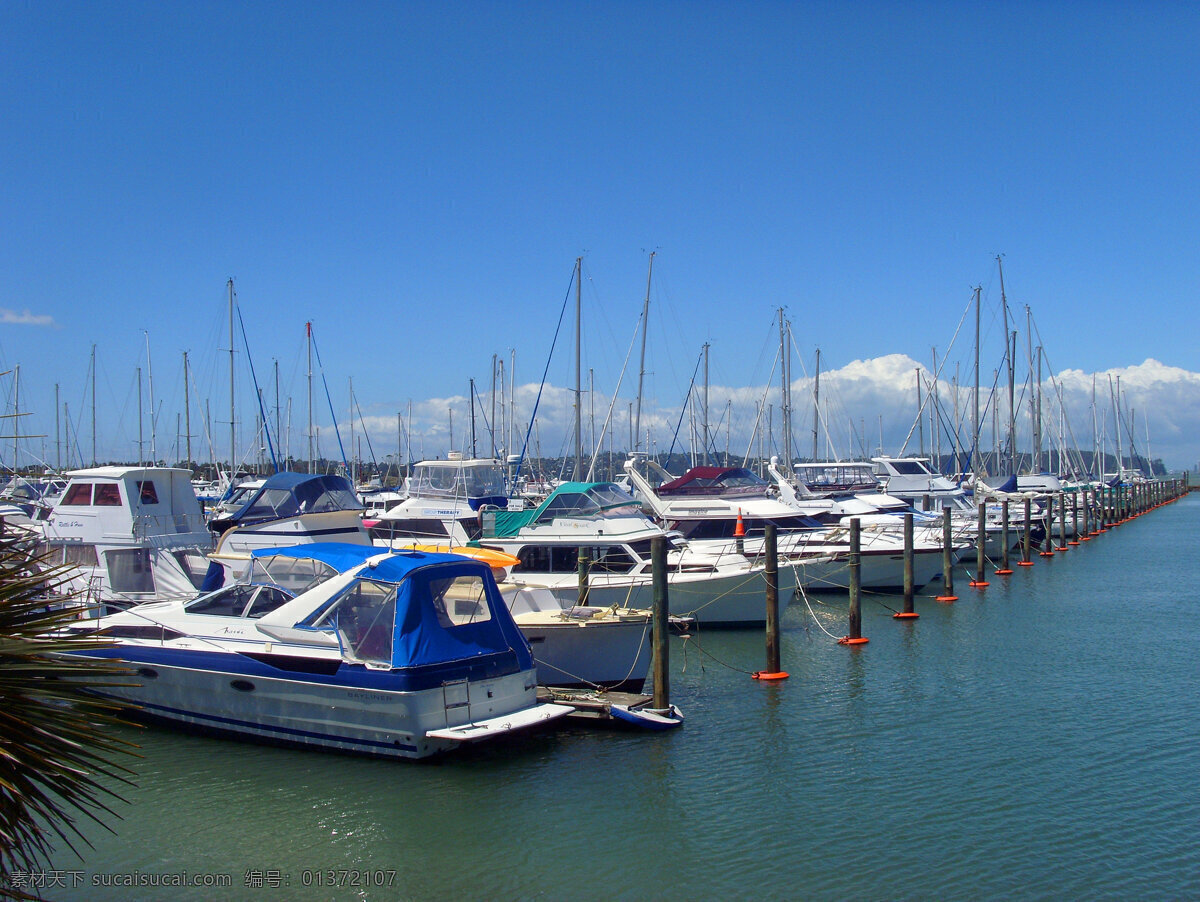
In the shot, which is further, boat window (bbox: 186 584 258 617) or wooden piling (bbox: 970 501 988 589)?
wooden piling (bbox: 970 501 988 589)

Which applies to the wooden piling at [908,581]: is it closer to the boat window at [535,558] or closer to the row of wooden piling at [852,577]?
the row of wooden piling at [852,577]

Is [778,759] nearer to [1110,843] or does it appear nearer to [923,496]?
Answer: [1110,843]

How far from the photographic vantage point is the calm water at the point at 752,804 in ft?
31.7

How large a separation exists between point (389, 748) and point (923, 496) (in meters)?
35.5

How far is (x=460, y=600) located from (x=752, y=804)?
4.97 m

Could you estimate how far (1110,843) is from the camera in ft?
34.3

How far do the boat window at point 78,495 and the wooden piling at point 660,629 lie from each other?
12.6 metres

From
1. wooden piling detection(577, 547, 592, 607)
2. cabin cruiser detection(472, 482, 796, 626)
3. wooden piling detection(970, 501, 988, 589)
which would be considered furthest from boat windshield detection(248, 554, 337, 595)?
wooden piling detection(970, 501, 988, 589)

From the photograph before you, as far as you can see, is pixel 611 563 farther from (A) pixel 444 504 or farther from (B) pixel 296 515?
(A) pixel 444 504

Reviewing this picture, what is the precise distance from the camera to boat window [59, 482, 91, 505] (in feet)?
63.4

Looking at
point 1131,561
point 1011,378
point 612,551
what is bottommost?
point 1131,561

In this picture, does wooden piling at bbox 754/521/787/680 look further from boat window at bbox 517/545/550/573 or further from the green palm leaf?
the green palm leaf

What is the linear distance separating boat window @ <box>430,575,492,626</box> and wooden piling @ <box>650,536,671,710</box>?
269 cm

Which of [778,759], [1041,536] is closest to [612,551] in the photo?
[778,759]
